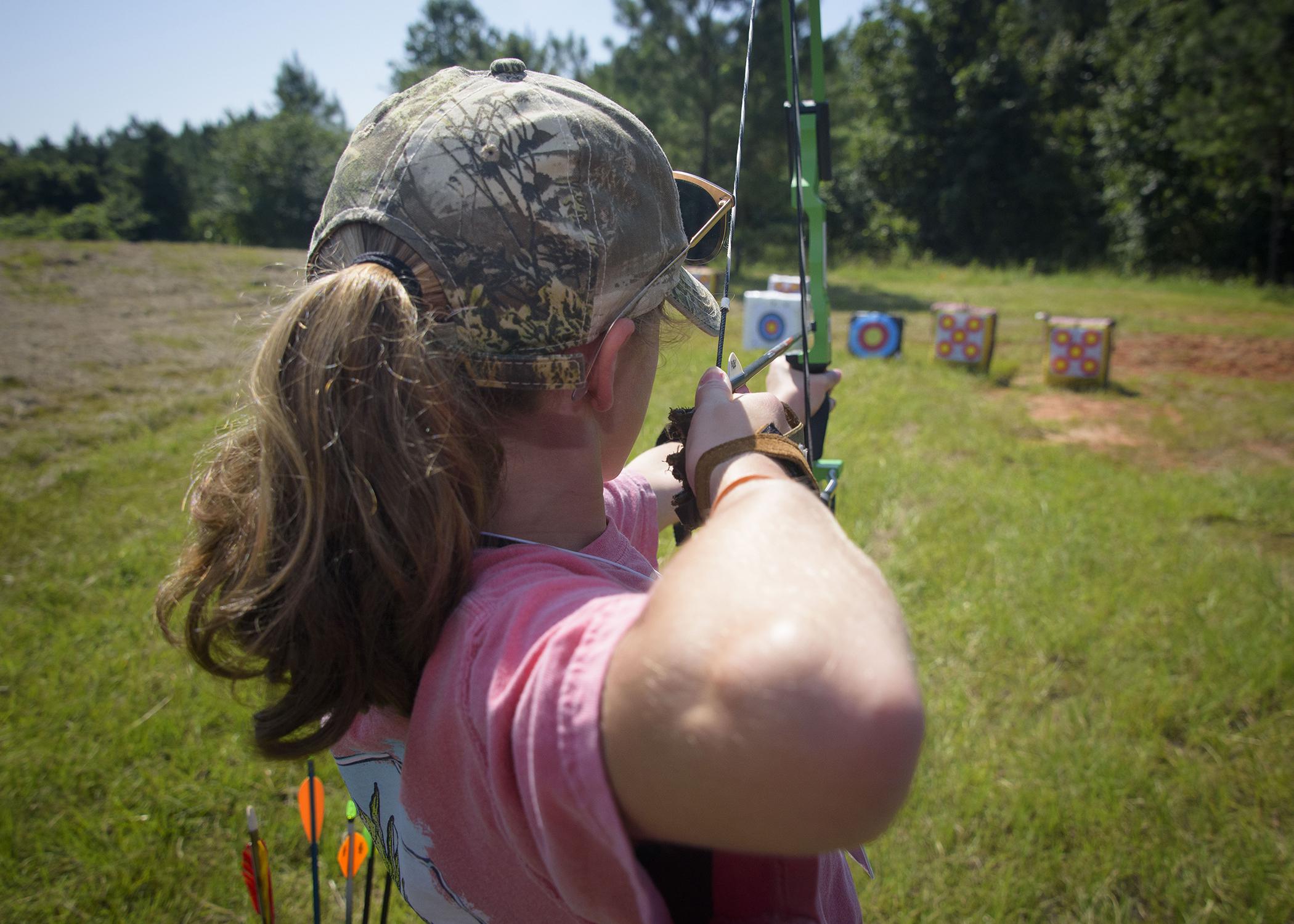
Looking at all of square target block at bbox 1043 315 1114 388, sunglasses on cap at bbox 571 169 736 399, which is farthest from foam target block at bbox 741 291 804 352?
sunglasses on cap at bbox 571 169 736 399

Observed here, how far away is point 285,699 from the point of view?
0.71 meters

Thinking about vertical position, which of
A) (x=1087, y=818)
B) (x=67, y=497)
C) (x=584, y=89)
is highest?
(x=584, y=89)

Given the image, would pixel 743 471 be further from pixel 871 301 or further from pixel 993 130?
pixel 993 130

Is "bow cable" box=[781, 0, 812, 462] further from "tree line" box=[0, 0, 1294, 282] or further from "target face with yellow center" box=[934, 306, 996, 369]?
"tree line" box=[0, 0, 1294, 282]

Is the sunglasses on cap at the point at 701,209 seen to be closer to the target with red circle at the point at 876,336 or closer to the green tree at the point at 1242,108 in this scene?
the target with red circle at the point at 876,336

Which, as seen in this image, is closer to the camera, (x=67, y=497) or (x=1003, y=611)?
Answer: (x=1003, y=611)

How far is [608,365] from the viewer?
771 mm

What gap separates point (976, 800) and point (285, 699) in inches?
78.0

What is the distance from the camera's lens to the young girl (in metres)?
0.50

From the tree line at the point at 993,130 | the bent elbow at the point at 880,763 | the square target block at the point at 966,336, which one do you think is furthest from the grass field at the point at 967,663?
the tree line at the point at 993,130

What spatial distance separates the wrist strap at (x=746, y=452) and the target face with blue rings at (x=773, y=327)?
215 inches

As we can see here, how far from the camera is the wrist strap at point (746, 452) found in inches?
29.1

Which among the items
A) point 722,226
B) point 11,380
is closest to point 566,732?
point 722,226

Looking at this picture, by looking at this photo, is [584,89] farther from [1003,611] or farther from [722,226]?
[1003,611]
